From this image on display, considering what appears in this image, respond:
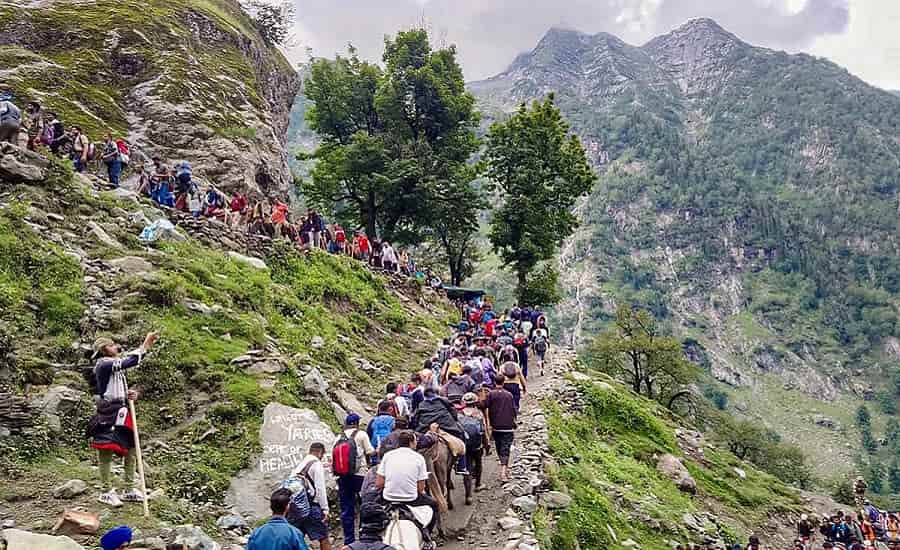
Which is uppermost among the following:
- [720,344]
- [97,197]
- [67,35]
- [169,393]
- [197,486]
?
[67,35]

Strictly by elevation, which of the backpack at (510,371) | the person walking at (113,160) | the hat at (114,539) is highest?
the person walking at (113,160)

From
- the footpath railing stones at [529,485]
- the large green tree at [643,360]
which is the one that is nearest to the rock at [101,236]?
the footpath railing stones at [529,485]

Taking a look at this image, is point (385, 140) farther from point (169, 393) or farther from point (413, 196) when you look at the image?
point (169, 393)

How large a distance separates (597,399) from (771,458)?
1679 inches

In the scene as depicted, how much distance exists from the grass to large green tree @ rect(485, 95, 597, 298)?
11.9 meters

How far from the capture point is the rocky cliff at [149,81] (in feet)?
73.3

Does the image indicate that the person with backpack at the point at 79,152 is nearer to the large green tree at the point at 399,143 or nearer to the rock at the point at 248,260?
the rock at the point at 248,260

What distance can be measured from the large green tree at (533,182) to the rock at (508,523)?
25.0 meters

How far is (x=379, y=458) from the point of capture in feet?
26.6

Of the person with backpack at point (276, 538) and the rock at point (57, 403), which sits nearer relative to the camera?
the person with backpack at point (276, 538)

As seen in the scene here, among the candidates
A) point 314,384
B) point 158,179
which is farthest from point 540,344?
point 158,179

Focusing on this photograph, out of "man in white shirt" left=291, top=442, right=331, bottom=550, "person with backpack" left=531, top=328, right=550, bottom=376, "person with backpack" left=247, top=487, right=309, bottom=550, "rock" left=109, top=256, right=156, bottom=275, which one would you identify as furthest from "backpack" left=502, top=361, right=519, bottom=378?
"person with backpack" left=531, top=328, right=550, bottom=376

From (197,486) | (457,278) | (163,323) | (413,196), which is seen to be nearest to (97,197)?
(163,323)

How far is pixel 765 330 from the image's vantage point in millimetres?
186250
